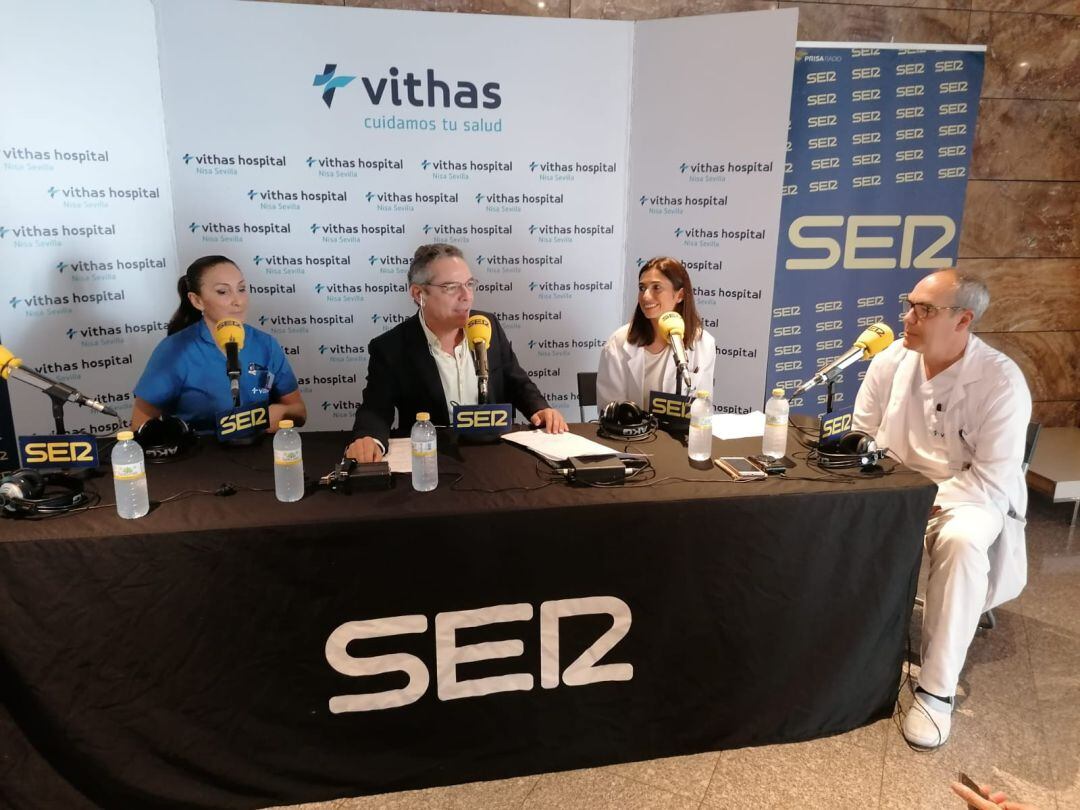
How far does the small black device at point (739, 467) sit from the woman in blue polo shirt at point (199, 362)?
60.7 inches

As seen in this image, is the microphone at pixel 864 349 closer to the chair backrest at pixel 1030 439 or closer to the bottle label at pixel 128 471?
the chair backrest at pixel 1030 439

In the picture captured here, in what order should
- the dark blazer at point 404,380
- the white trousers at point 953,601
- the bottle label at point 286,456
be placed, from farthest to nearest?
the dark blazer at point 404,380, the white trousers at point 953,601, the bottle label at point 286,456

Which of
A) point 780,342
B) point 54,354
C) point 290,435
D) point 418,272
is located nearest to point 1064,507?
point 780,342

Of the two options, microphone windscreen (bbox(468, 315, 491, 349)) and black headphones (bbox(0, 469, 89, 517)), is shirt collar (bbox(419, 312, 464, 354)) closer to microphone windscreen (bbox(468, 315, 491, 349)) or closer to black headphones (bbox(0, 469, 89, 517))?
microphone windscreen (bbox(468, 315, 491, 349))

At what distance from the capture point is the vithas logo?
3512 millimetres

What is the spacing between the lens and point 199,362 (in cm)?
258

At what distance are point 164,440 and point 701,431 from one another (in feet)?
5.38

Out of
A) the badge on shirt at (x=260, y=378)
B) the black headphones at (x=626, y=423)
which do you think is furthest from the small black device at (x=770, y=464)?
the badge on shirt at (x=260, y=378)

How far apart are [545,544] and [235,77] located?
2847 millimetres

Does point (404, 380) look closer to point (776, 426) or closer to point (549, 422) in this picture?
Answer: point (549, 422)

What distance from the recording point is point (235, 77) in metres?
3.43

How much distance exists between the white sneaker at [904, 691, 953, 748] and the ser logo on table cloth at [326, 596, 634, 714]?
2.97 feet

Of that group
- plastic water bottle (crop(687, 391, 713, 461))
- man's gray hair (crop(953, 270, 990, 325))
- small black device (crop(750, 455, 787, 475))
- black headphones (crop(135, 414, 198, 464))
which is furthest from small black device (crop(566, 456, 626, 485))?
man's gray hair (crop(953, 270, 990, 325))

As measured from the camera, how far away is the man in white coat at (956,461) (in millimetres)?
2191
